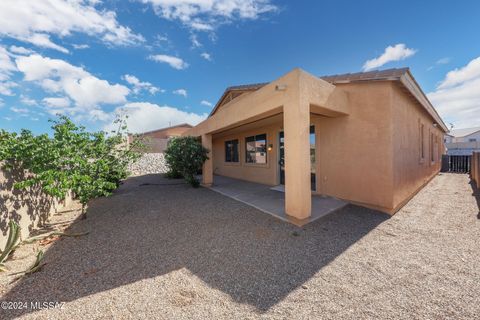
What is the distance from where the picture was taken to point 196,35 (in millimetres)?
8906

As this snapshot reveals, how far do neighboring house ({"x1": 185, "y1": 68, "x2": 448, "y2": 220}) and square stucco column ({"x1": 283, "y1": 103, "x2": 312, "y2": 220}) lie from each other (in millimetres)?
21

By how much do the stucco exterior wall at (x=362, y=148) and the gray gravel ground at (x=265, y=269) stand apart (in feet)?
2.69

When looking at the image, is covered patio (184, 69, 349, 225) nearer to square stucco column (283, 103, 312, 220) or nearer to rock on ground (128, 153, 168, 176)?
square stucco column (283, 103, 312, 220)

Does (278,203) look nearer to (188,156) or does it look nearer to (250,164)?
(250,164)

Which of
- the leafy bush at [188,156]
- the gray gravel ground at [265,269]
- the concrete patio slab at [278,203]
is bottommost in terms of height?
the gray gravel ground at [265,269]

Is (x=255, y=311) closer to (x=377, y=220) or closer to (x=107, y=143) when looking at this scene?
(x=377, y=220)

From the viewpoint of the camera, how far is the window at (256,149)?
9398mm

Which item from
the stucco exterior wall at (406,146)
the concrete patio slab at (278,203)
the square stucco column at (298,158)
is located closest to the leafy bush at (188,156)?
the concrete patio slab at (278,203)

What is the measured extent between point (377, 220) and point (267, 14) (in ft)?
28.0

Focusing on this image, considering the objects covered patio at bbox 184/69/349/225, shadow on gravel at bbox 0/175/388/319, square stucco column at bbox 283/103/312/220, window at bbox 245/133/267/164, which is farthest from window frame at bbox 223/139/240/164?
square stucco column at bbox 283/103/312/220

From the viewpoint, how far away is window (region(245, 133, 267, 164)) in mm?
9398

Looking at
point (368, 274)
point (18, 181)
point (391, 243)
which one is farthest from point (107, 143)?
point (391, 243)

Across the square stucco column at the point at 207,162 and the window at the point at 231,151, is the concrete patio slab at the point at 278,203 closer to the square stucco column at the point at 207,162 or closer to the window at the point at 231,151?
the square stucco column at the point at 207,162

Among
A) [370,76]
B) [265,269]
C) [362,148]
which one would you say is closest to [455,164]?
[362,148]
